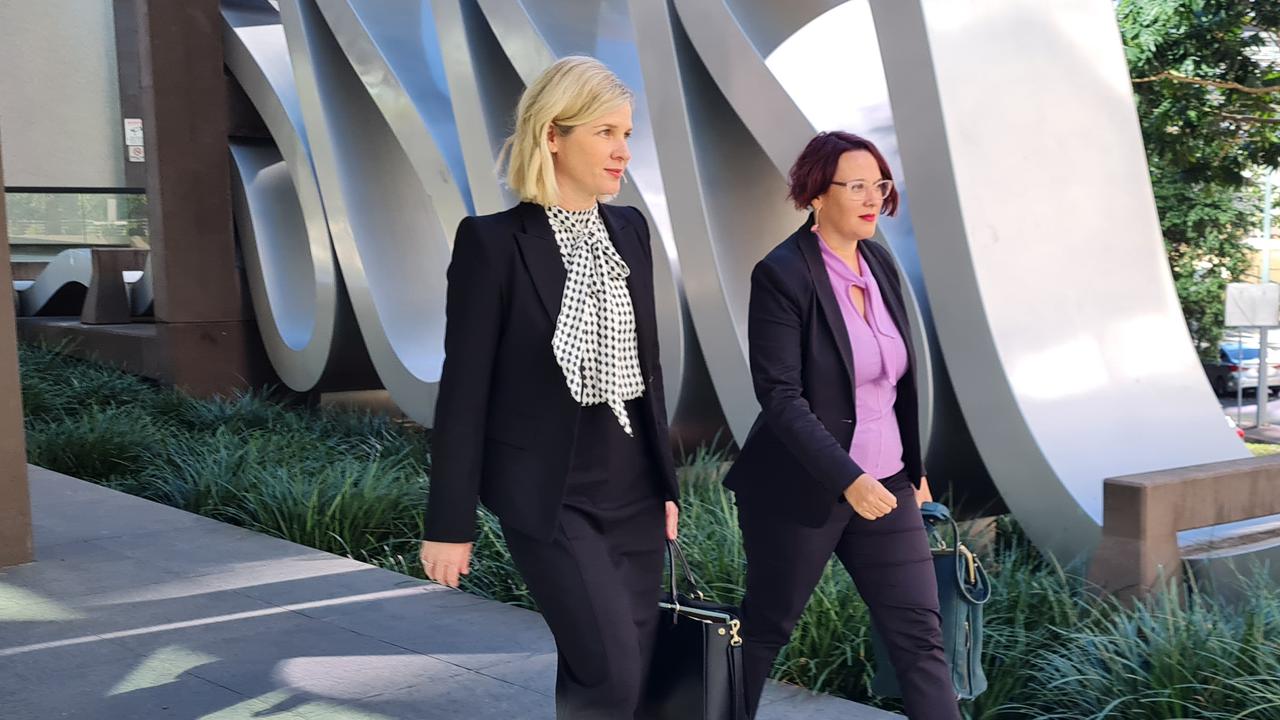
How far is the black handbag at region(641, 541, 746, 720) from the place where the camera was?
2863 millimetres

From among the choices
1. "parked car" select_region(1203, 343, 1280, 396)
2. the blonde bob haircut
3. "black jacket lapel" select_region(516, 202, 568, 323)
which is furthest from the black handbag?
"parked car" select_region(1203, 343, 1280, 396)

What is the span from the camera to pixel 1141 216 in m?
6.17

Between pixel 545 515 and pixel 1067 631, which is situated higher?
pixel 545 515

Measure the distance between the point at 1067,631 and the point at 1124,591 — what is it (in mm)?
308

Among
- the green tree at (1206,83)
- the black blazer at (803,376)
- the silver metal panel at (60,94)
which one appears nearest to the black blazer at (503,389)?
the black blazer at (803,376)

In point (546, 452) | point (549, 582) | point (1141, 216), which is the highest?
point (1141, 216)

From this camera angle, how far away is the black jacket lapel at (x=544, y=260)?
9.55ft

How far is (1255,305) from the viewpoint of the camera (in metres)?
26.5

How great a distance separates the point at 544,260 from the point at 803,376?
827mm

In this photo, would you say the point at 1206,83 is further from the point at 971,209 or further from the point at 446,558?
the point at 446,558

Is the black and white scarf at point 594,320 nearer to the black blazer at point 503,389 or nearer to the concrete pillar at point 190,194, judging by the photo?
the black blazer at point 503,389

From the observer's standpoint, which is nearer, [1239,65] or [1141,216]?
[1141,216]

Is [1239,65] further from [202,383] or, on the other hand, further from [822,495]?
[822,495]

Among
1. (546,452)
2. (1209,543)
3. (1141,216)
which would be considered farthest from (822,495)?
(1141,216)
